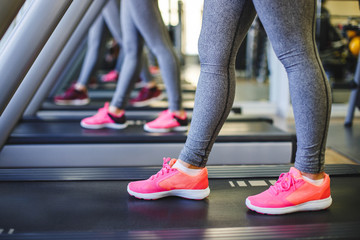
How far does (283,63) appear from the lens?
3.42 feet

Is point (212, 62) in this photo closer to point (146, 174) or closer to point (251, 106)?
point (146, 174)

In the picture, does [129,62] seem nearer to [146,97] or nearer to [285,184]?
[146,97]

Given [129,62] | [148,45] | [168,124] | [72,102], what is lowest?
[72,102]

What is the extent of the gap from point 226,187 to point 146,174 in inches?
13.4

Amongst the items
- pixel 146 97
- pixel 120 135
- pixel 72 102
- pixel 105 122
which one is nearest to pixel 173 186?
pixel 120 135

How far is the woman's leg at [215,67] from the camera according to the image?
1057mm

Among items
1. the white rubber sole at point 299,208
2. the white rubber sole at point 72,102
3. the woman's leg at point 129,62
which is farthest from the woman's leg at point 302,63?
the white rubber sole at point 72,102

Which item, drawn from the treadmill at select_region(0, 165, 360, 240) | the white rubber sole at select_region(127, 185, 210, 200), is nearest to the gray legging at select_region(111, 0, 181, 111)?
the treadmill at select_region(0, 165, 360, 240)

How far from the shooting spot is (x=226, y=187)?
135 centimetres

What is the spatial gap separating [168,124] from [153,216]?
3.62 feet

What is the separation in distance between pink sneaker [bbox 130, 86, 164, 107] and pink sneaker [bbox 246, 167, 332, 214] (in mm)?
2325

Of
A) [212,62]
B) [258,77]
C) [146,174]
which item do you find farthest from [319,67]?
[258,77]

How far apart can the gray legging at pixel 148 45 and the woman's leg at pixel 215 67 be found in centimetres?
86

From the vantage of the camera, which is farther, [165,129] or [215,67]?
[165,129]
